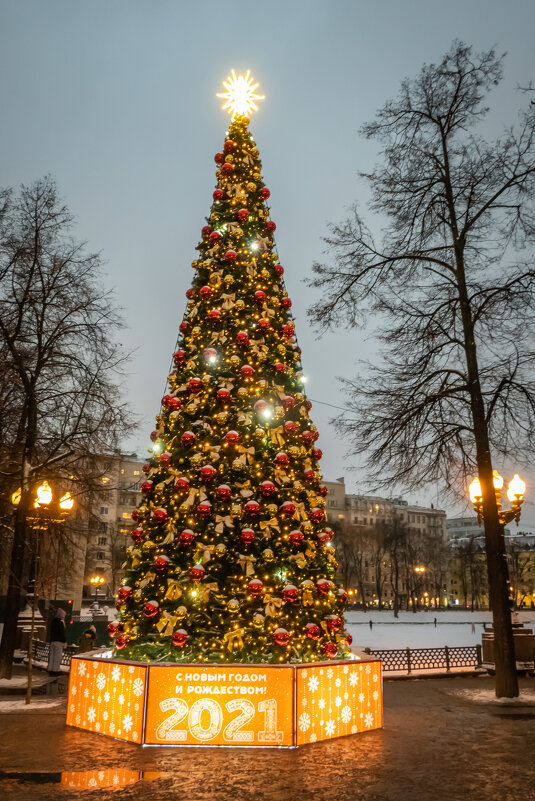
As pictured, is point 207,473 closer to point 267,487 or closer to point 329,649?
point 267,487

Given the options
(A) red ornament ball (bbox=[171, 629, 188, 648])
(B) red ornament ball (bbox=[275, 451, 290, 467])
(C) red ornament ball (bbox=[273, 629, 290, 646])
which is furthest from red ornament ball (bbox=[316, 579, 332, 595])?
(A) red ornament ball (bbox=[171, 629, 188, 648])

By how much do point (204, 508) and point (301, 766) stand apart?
3.29m

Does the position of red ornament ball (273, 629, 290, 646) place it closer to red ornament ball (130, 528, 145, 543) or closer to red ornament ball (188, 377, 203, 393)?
red ornament ball (130, 528, 145, 543)

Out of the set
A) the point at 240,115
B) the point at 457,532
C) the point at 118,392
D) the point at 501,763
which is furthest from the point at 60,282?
the point at 457,532

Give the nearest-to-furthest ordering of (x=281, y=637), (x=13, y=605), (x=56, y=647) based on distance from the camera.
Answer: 1. (x=281, y=637)
2. (x=13, y=605)
3. (x=56, y=647)

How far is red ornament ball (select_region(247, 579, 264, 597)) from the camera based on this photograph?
Result: 7.95m

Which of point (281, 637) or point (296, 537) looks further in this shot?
point (296, 537)

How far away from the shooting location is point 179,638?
7785 millimetres

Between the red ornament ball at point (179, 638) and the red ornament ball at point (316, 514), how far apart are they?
8.47 ft

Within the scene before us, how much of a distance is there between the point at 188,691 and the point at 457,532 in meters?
172

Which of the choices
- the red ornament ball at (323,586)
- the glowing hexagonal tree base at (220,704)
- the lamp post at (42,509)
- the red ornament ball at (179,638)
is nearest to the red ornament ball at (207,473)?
the red ornament ball at (179,638)

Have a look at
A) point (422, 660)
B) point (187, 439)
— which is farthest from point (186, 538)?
point (422, 660)

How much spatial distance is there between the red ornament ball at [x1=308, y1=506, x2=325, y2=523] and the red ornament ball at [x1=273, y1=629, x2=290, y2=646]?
6.18 feet

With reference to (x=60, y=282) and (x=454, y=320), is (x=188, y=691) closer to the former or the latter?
(x=454, y=320)
